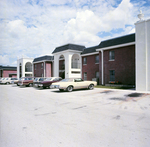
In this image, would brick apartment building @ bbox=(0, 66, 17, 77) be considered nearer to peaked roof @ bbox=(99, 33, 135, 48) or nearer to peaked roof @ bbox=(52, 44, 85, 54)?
peaked roof @ bbox=(52, 44, 85, 54)

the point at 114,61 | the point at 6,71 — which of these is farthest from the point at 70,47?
the point at 6,71

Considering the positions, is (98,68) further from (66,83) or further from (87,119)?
(87,119)

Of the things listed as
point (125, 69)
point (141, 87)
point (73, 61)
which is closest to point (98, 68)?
point (125, 69)

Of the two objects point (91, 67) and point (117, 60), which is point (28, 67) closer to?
point (91, 67)

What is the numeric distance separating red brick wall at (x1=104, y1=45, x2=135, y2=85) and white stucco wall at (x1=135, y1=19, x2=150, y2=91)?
11.8 ft

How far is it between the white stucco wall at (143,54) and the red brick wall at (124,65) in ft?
11.8

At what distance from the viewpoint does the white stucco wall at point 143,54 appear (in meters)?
14.2

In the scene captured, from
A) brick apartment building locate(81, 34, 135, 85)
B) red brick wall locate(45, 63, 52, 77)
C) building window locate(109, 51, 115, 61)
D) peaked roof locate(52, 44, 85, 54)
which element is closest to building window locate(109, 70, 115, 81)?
brick apartment building locate(81, 34, 135, 85)

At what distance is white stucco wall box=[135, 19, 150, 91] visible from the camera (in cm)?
1416

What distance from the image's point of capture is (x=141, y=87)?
14.4m

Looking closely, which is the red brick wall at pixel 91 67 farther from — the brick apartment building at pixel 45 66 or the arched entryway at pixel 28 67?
the arched entryway at pixel 28 67

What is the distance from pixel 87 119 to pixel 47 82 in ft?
45.6

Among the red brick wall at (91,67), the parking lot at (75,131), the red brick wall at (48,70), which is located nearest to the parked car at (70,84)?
the red brick wall at (91,67)

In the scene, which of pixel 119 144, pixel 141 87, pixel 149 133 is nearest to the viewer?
pixel 119 144
